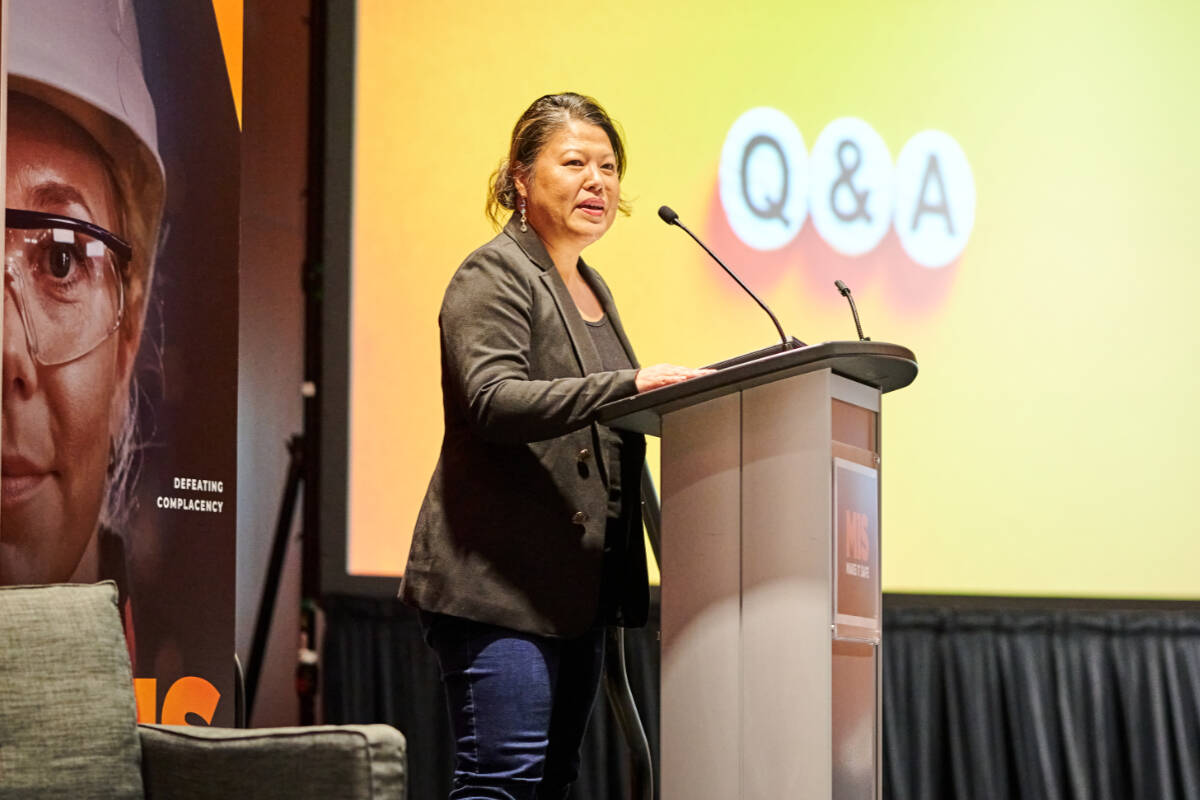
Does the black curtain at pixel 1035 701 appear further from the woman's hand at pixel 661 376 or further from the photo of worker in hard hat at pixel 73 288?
the woman's hand at pixel 661 376

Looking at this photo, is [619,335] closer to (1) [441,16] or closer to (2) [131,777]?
(2) [131,777]

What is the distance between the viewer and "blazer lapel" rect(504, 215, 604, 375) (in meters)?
1.96

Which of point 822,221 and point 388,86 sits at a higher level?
point 388,86

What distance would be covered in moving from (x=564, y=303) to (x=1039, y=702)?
1.94 metres

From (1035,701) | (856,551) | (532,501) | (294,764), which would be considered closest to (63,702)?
(294,764)

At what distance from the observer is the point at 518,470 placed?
6.15ft

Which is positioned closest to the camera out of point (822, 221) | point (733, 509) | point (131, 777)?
point (131, 777)

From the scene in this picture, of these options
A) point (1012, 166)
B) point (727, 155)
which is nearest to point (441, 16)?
point (727, 155)

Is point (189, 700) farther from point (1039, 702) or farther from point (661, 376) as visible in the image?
point (1039, 702)

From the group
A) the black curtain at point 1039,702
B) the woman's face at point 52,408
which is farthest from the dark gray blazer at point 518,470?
the black curtain at point 1039,702

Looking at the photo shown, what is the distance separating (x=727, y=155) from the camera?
342 cm

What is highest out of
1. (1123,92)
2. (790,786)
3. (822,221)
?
(1123,92)

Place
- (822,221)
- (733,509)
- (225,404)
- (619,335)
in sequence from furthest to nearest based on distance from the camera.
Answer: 1. (822,221)
2. (225,404)
3. (619,335)
4. (733,509)

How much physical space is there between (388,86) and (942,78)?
58.8 inches
